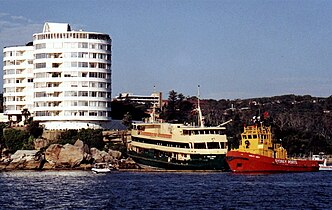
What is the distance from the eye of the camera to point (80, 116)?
136 metres

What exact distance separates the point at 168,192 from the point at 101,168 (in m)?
41.4

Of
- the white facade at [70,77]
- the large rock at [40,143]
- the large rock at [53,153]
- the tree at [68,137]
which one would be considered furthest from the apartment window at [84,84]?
the large rock at [53,153]

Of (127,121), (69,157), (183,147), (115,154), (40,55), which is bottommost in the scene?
(69,157)

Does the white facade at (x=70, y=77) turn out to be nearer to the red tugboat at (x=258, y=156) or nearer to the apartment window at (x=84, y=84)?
the apartment window at (x=84, y=84)

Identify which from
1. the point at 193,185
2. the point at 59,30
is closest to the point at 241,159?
the point at 193,185

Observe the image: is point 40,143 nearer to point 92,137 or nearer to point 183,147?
point 92,137

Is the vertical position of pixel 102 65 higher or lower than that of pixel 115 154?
higher

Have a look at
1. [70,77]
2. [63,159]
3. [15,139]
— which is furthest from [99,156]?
[15,139]

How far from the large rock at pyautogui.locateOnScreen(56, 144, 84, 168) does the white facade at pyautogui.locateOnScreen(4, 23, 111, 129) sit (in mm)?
13874

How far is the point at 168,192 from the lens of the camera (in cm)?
7512

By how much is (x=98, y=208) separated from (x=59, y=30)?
3186 inches

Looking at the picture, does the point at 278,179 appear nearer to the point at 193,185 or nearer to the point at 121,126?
the point at 193,185

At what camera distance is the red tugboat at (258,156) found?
107000mm

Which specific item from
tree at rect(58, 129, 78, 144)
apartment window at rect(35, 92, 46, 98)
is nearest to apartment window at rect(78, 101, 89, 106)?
tree at rect(58, 129, 78, 144)
